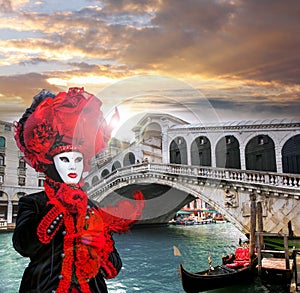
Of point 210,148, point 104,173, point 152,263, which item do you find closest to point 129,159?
point 104,173

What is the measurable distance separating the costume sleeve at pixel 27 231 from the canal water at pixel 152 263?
146cm

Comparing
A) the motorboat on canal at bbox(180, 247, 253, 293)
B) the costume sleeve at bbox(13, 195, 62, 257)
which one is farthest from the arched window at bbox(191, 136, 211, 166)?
the costume sleeve at bbox(13, 195, 62, 257)

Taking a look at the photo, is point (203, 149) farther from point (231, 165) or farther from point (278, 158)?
point (278, 158)

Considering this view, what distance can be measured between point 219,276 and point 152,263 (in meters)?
2.34

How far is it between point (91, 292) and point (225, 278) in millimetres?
3687

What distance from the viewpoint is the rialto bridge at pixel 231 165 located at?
672 centimetres

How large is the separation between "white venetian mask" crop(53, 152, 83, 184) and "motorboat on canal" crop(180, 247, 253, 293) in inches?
127

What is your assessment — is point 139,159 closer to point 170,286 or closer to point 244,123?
point 244,123

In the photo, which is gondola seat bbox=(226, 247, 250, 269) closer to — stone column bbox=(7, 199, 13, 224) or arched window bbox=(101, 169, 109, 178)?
arched window bbox=(101, 169, 109, 178)

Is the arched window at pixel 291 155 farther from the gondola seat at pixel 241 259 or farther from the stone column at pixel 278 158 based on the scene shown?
the gondola seat at pixel 241 259

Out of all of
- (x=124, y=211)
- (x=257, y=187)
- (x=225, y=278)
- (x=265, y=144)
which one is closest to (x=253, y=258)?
(x=225, y=278)

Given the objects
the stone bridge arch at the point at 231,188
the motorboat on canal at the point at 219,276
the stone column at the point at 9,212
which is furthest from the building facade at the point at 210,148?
the motorboat on canal at the point at 219,276

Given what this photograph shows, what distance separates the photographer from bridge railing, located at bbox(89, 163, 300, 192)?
666 centimetres

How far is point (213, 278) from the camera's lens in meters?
4.59
